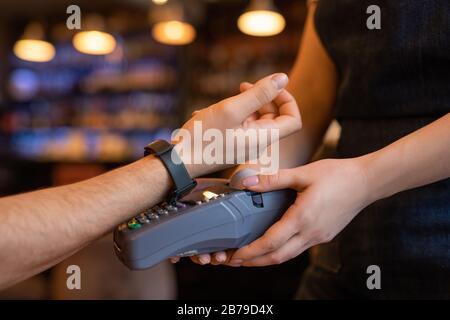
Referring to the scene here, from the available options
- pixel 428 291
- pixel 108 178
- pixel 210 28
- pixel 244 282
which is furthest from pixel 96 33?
pixel 428 291

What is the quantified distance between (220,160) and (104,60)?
463 centimetres

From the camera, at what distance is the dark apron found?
0.67 m

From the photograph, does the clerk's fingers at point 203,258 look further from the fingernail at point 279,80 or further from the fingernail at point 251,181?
the fingernail at point 279,80

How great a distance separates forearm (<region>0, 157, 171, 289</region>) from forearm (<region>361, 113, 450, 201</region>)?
0.98ft

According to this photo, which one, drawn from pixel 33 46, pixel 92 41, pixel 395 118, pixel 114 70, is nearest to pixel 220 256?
pixel 395 118

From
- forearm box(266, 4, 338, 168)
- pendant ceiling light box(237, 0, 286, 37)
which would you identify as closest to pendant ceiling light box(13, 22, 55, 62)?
pendant ceiling light box(237, 0, 286, 37)

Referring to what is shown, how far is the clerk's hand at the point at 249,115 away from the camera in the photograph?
660 millimetres

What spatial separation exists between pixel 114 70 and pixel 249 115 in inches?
178

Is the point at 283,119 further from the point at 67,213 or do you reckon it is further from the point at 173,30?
the point at 173,30

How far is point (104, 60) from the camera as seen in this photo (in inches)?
197

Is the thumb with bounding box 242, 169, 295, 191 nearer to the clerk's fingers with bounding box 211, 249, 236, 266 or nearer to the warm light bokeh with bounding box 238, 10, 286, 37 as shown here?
the clerk's fingers with bounding box 211, 249, 236, 266

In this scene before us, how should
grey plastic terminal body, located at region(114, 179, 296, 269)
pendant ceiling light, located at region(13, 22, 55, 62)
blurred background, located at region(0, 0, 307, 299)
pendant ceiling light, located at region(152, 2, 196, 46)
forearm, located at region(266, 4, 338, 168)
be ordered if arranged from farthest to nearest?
pendant ceiling light, located at region(13, 22, 55, 62)
blurred background, located at region(0, 0, 307, 299)
pendant ceiling light, located at region(152, 2, 196, 46)
forearm, located at region(266, 4, 338, 168)
grey plastic terminal body, located at region(114, 179, 296, 269)
